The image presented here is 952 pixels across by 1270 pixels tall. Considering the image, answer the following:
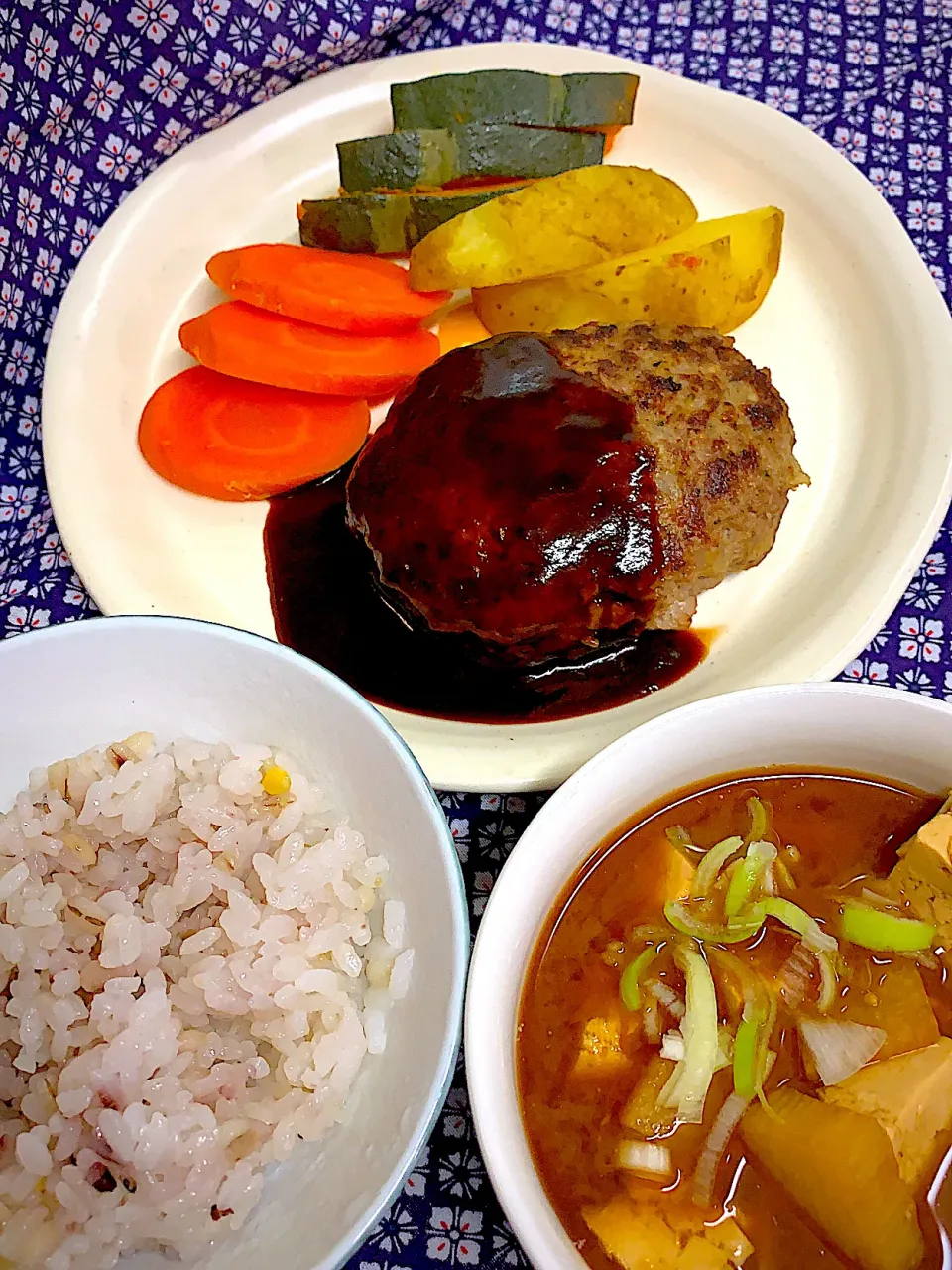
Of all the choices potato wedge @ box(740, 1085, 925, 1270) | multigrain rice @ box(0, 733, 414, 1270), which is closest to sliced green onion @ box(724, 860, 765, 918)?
potato wedge @ box(740, 1085, 925, 1270)

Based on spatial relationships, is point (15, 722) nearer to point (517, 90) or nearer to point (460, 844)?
point (460, 844)

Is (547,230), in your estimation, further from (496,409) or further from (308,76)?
(308,76)

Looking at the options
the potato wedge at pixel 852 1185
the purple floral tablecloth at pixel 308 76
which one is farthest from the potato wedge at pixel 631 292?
the potato wedge at pixel 852 1185

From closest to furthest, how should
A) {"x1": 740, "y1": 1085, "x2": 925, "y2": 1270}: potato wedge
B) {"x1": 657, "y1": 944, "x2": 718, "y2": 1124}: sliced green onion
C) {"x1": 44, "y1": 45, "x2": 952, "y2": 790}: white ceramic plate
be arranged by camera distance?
{"x1": 740, "y1": 1085, "x2": 925, "y2": 1270}: potato wedge → {"x1": 657, "y1": 944, "x2": 718, "y2": 1124}: sliced green onion → {"x1": 44, "y1": 45, "x2": 952, "y2": 790}: white ceramic plate

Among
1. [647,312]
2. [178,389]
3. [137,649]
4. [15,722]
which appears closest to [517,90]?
[647,312]

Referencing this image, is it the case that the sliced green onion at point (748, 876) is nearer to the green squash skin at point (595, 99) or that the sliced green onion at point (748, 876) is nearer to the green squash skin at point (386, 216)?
the green squash skin at point (386, 216)

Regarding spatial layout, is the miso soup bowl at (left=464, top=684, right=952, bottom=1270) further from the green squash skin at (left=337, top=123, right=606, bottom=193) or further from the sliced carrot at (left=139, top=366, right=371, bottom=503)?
the green squash skin at (left=337, top=123, right=606, bottom=193)
